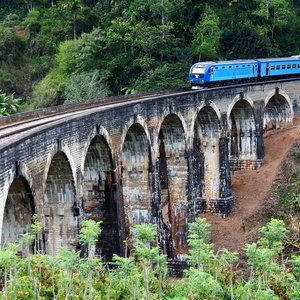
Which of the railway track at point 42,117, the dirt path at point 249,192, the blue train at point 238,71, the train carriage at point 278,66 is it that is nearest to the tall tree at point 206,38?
the blue train at point 238,71

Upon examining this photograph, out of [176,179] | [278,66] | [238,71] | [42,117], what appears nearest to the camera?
[42,117]

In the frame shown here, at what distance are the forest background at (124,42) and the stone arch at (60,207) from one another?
27.4 metres

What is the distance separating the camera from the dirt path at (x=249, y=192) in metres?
34.8

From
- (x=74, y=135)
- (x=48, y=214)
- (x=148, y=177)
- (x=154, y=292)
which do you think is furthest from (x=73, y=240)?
(x=148, y=177)

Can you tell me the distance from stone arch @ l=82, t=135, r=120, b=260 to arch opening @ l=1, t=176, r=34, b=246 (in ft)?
20.0

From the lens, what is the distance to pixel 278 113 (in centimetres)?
4756

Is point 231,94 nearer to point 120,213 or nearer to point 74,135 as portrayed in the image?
point 120,213

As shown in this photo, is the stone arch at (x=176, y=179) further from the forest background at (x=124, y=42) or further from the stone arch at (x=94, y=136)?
the forest background at (x=124, y=42)

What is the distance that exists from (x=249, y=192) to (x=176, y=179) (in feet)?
27.6

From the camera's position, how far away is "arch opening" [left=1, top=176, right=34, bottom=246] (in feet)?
59.2

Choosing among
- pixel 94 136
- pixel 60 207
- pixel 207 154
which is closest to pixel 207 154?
pixel 207 154

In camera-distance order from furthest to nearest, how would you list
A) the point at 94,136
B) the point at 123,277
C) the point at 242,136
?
the point at 242,136 < the point at 94,136 < the point at 123,277

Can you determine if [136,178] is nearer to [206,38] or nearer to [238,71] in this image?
[238,71]

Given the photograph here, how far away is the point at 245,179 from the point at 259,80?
7827 millimetres
